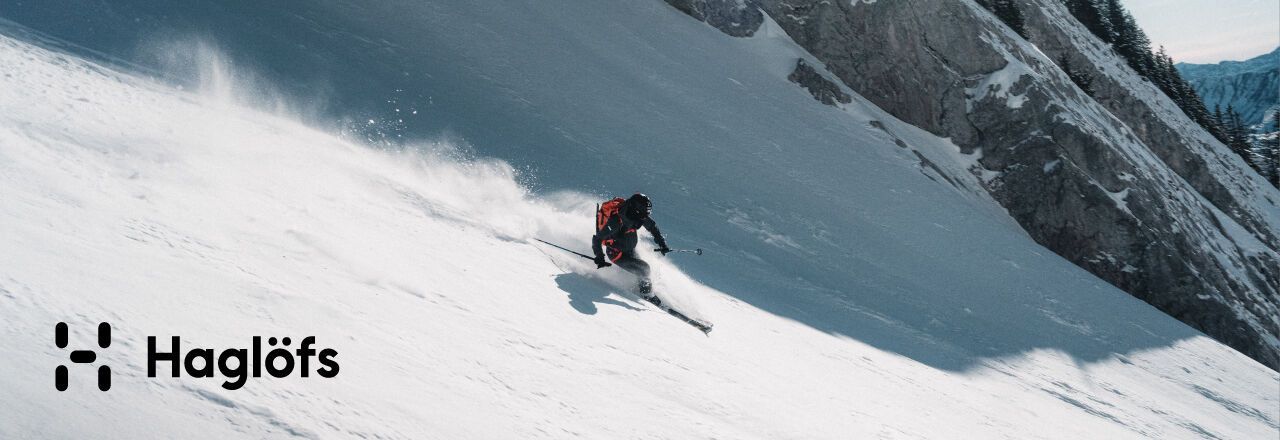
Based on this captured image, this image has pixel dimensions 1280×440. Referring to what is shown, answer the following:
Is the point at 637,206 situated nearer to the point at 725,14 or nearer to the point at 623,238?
the point at 623,238

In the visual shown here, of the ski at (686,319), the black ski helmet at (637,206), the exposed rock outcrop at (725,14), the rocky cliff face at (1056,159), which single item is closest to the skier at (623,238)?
the black ski helmet at (637,206)

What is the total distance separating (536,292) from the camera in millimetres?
8953

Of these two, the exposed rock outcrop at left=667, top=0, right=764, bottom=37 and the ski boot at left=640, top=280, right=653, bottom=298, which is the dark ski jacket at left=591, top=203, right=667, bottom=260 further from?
the exposed rock outcrop at left=667, top=0, right=764, bottom=37

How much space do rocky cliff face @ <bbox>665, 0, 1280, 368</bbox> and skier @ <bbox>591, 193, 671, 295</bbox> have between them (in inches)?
633

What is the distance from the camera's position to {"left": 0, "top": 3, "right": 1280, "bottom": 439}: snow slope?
4.92m

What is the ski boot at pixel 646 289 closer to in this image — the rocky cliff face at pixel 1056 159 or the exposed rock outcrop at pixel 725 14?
the rocky cliff face at pixel 1056 159

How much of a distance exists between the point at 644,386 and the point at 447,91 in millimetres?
12351

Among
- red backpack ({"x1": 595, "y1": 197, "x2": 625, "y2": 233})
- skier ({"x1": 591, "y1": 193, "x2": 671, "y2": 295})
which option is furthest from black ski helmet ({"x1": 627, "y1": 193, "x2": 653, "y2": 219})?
red backpack ({"x1": 595, "y1": 197, "x2": 625, "y2": 233})

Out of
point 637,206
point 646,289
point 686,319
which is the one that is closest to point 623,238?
point 637,206

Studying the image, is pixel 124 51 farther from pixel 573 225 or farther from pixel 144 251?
pixel 144 251

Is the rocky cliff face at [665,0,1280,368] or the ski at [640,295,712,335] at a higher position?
the rocky cliff face at [665,0,1280,368]

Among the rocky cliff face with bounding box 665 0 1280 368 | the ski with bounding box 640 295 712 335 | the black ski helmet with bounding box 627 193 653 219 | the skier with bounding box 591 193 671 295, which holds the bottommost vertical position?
the ski with bounding box 640 295 712 335

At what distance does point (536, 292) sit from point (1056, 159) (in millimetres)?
19703

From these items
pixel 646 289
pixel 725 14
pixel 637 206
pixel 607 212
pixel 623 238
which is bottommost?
pixel 646 289
